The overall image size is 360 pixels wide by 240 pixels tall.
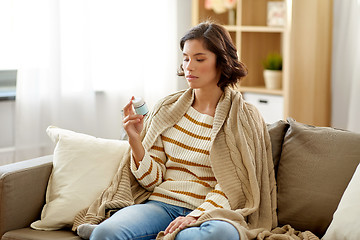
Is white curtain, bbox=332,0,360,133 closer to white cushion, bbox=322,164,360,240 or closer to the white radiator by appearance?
white cushion, bbox=322,164,360,240

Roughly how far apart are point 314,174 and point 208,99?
49cm

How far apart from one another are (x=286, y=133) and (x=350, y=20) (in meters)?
1.51

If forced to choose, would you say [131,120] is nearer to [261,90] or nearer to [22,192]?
[22,192]

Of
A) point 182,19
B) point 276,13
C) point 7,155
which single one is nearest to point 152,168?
point 7,155

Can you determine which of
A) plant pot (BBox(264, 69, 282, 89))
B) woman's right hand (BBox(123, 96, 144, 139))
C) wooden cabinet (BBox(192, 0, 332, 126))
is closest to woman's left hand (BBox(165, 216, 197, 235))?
woman's right hand (BBox(123, 96, 144, 139))

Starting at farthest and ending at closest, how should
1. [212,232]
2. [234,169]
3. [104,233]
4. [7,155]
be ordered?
[7,155]
[234,169]
[104,233]
[212,232]

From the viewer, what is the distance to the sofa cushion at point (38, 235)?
225 cm

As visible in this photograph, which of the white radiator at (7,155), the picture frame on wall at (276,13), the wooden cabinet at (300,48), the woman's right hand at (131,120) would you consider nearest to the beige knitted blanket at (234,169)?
the woman's right hand at (131,120)

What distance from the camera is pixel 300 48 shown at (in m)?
3.69

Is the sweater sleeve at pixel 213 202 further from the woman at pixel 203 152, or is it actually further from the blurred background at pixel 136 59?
the blurred background at pixel 136 59

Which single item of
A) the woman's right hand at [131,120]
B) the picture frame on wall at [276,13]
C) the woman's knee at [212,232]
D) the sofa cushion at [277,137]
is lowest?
the woman's knee at [212,232]

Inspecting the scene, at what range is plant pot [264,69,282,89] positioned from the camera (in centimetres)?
386

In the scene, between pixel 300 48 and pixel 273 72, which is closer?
pixel 300 48

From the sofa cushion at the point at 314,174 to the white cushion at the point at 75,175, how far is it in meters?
0.67
